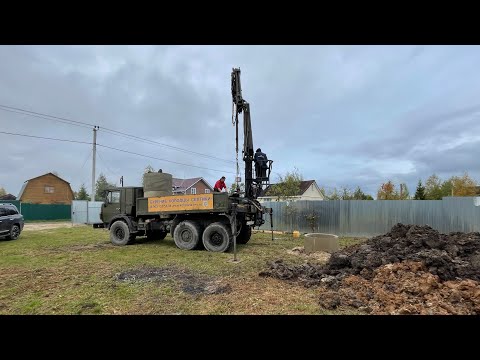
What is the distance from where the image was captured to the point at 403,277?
5504 millimetres

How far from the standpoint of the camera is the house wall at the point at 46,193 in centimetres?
4242

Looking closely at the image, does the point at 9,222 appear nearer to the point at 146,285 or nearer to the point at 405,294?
the point at 146,285

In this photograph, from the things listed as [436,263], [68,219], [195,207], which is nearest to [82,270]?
[195,207]

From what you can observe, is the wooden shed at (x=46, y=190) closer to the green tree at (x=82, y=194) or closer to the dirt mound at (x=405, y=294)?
the green tree at (x=82, y=194)

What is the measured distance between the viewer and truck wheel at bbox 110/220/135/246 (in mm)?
11828

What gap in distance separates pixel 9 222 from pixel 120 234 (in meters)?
5.84

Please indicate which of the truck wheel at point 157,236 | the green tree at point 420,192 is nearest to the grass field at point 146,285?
the truck wheel at point 157,236

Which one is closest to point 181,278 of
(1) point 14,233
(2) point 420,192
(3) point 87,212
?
(1) point 14,233

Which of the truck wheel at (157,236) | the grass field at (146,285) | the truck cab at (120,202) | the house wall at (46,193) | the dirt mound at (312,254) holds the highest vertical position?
the house wall at (46,193)

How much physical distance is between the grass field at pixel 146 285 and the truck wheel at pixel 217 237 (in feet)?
1.70

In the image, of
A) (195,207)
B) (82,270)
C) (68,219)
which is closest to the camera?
(82,270)
